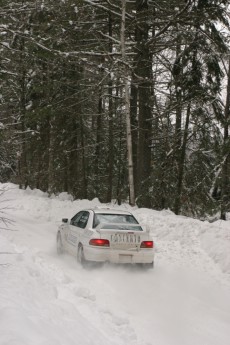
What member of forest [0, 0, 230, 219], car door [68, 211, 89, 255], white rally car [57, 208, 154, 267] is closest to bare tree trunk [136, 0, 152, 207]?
forest [0, 0, 230, 219]

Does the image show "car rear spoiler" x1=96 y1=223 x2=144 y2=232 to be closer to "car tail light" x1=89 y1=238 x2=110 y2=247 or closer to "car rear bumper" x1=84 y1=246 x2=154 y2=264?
"car tail light" x1=89 y1=238 x2=110 y2=247

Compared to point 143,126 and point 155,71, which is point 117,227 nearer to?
point 143,126

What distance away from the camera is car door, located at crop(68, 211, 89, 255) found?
10105mm

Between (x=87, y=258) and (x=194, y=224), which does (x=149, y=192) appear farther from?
(x=87, y=258)

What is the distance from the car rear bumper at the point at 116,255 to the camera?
9.12 metres

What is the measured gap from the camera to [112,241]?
30.2 feet

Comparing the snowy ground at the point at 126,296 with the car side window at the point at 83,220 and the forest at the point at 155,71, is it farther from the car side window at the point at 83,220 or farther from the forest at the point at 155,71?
the forest at the point at 155,71

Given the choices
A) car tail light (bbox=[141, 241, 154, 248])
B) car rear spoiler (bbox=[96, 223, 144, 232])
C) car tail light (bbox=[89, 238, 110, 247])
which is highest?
car rear spoiler (bbox=[96, 223, 144, 232])

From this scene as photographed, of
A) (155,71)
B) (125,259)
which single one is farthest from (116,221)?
(155,71)

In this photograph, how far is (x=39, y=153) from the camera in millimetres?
29469

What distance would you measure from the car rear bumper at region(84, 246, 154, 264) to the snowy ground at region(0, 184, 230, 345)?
24 cm

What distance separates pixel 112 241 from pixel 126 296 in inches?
69.1

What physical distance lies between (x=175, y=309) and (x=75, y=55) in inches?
487

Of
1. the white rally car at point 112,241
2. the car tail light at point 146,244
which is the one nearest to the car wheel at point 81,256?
the white rally car at point 112,241
